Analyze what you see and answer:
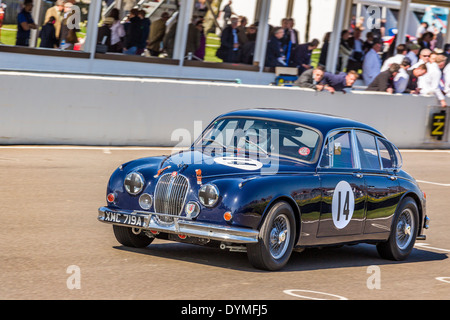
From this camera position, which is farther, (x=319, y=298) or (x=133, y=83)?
(x=133, y=83)

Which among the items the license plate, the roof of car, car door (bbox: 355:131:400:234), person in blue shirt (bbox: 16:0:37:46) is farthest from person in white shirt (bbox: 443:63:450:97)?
the license plate

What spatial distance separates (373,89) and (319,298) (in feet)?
48.3

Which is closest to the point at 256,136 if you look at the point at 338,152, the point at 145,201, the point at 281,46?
the point at 338,152

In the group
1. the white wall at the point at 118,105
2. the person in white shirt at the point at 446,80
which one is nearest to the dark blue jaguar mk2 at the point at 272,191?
the white wall at the point at 118,105

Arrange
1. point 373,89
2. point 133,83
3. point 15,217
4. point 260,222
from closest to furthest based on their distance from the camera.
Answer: point 260,222, point 15,217, point 133,83, point 373,89

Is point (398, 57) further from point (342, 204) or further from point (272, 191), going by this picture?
point (272, 191)

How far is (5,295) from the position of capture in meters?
5.91

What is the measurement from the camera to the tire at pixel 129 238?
808 cm

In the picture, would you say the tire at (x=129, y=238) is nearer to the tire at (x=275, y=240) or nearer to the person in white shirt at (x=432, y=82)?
the tire at (x=275, y=240)

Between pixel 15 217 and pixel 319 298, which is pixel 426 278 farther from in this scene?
pixel 15 217

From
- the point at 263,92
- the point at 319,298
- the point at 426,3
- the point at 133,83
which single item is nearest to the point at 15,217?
the point at 319,298

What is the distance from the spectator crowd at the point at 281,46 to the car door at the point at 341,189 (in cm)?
1016

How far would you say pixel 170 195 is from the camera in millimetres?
7465

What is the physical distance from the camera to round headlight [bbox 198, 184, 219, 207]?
7.23m
